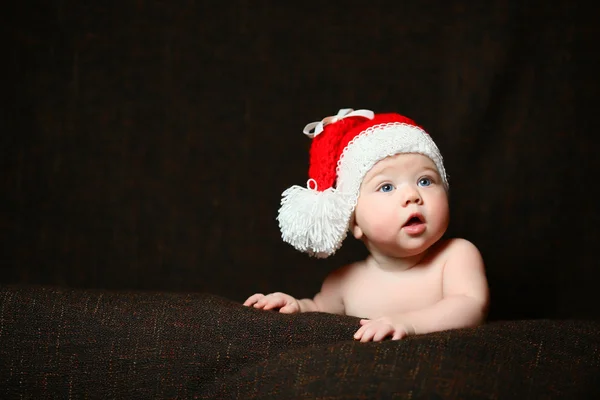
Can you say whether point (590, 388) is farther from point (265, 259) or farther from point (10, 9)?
point (10, 9)

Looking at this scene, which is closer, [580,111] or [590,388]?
[590,388]

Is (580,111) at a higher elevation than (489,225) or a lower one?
higher

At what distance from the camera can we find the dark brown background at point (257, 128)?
205cm

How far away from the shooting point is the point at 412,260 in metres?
1.54

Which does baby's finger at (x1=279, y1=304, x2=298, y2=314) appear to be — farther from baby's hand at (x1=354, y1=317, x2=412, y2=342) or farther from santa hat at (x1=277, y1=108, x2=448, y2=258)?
baby's hand at (x1=354, y1=317, x2=412, y2=342)

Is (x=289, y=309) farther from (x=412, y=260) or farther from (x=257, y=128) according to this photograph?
(x=257, y=128)

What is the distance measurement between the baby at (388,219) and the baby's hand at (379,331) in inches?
3.9

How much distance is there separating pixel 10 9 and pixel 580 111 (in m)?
1.54

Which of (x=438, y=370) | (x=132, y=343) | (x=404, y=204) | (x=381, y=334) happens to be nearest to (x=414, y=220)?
(x=404, y=204)

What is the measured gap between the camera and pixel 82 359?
1299 millimetres

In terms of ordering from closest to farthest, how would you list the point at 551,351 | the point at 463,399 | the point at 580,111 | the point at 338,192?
the point at 463,399
the point at 551,351
the point at 338,192
the point at 580,111

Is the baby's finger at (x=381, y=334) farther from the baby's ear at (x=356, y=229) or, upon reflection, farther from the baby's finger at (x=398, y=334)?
the baby's ear at (x=356, y=229)

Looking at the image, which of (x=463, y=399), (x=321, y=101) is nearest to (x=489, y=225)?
(x=321, y=101)

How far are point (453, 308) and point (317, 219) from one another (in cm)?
29
